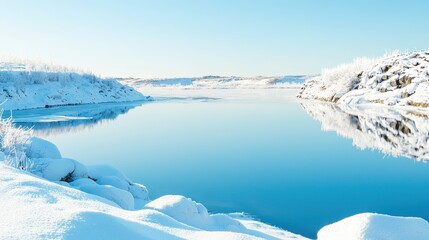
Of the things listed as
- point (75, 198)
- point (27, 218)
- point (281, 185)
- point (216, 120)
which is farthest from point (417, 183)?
point (216, 120)

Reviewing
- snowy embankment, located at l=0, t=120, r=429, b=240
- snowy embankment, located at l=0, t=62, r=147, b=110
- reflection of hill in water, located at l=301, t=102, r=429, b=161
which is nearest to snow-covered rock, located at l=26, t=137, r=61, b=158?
snowy embankment, located at l=0, t=120, r=429, b=240

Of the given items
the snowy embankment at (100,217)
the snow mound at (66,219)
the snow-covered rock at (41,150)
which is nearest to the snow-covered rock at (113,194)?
the snowy embankment at (100,217)

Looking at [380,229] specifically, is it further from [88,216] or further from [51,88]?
[51,88]

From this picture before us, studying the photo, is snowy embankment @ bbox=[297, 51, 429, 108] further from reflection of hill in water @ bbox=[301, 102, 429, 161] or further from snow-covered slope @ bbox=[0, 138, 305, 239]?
snow-covered slope @ bbox=[0, 138, 305, 239]

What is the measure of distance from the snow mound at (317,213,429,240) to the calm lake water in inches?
85.7

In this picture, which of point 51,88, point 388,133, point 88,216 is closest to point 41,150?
point 88,216

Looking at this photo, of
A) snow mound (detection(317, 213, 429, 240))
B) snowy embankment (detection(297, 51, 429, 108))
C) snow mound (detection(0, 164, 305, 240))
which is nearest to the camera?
snow mound (detection(0, 164, 305, 240))

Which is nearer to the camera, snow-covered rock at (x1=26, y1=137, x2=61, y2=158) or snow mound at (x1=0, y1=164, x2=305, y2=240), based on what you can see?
snow mound at (x1=0, y1=164, x2=305, y2=240)

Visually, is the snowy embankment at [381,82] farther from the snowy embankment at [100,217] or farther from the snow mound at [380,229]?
the snowy embankment at [100,217]

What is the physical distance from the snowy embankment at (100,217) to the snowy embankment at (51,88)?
30308 mm

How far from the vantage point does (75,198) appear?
4172mm

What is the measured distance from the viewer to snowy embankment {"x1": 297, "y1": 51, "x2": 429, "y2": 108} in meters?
33.5

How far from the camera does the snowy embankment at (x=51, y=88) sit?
35075 millimetres

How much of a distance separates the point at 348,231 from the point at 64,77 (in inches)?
1749
